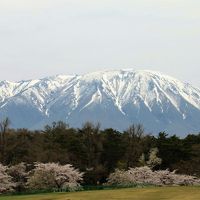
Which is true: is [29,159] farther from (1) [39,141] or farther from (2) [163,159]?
(2) [163,159]

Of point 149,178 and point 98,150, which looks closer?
point 149,178

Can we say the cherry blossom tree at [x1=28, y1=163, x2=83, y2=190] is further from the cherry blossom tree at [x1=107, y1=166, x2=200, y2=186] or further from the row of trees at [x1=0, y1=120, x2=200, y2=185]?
the row of trees at [x1=0, y1=120, x2=200, y2=185]

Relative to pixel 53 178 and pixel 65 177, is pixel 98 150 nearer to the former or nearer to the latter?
pixel 65 177

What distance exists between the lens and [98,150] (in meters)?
110

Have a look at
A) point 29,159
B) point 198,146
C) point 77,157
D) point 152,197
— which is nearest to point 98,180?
point 77,157

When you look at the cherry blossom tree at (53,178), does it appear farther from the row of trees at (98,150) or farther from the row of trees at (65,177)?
the row of trees at (98,150)

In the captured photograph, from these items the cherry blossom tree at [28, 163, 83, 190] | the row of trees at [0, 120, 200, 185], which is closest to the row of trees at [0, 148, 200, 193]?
the cherry blossom tree at [28, 163, 83, 190]

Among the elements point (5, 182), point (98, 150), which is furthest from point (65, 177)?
point (98, 150)

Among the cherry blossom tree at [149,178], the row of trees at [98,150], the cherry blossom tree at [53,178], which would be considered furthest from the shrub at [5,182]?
the cherry blossom tree at [149,178]

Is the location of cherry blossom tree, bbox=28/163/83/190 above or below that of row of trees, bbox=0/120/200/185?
below

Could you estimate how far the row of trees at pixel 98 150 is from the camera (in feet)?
343

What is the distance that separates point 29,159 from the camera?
104 m

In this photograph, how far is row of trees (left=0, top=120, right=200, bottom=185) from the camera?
104500 mm

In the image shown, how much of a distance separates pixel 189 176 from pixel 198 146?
10818 mm
